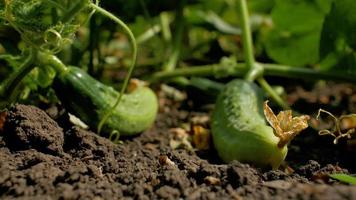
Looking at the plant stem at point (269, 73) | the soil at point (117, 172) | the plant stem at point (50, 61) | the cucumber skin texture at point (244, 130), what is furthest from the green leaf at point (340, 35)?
the plant stem at point (50, 61)

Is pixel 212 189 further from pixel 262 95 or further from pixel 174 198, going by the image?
pixel 262 95

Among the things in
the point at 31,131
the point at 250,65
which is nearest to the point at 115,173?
the point at 31,131

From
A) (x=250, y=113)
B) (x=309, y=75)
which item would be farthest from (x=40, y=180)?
(x=309, y=75)

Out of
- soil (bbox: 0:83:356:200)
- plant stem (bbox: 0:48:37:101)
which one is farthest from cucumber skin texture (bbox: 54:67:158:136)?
plant stem (bbox: 0:48:37:101)

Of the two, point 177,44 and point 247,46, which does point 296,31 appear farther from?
point 177,44

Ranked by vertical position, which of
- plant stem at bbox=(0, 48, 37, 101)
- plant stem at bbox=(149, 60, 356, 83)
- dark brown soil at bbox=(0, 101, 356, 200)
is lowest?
dark brown soil at bbox=(0, 101, 356, 200)

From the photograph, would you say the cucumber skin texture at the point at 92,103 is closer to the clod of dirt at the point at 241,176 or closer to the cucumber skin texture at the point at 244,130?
the cucumber skin texture at the point at 244,130

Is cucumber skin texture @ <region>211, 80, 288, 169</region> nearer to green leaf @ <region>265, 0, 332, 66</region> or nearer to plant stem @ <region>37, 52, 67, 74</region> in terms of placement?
green leaf @ <region>265, 0, 332, 66</region>
